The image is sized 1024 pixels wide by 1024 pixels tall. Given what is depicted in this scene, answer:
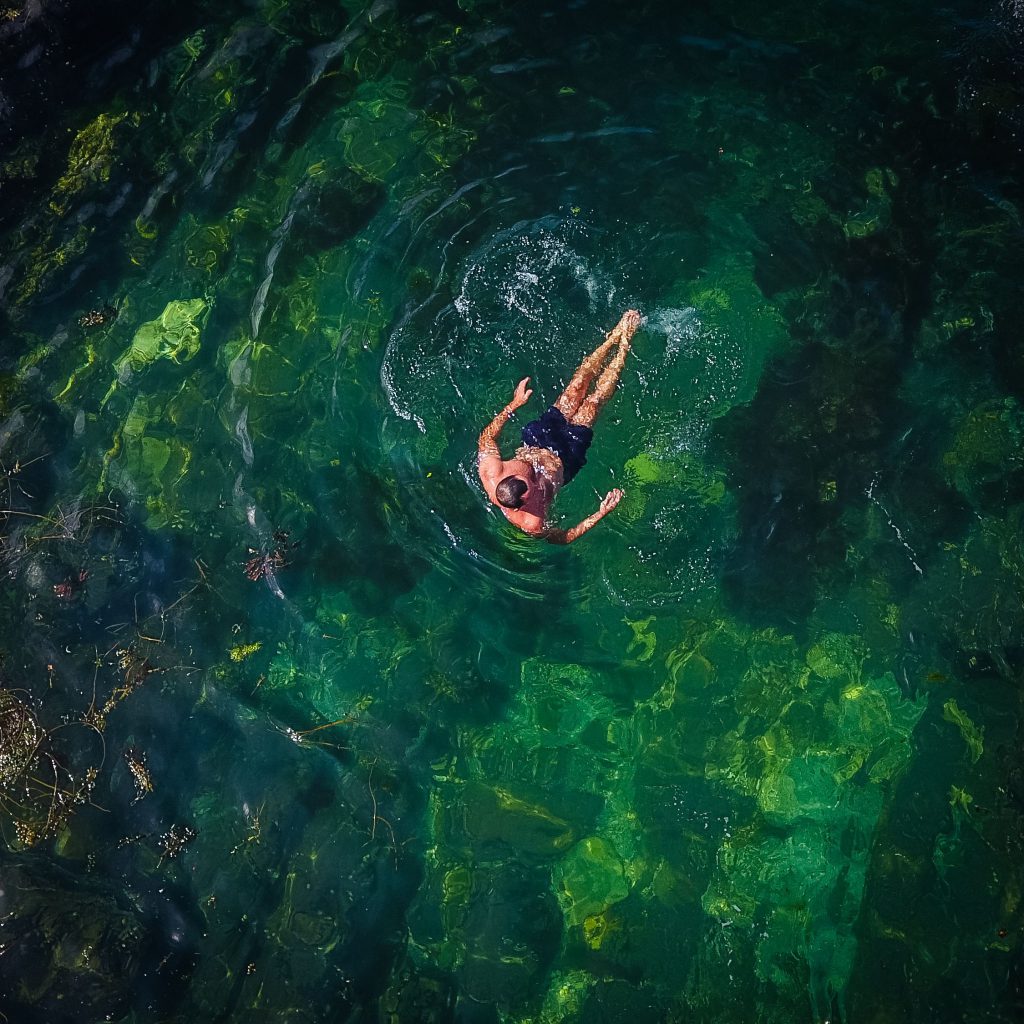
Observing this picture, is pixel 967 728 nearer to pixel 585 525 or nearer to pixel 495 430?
pixel 585 525

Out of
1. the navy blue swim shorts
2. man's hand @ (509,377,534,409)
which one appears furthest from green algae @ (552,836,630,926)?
man's hand @ (509,377,534,409)

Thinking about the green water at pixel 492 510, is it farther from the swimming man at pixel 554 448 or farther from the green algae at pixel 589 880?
the swimming man at pixel 554 448

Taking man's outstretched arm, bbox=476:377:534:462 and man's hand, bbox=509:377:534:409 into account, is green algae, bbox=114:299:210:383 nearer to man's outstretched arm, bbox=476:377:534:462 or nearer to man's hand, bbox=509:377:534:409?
man's outstretched arm, bbox=476:377:534:462

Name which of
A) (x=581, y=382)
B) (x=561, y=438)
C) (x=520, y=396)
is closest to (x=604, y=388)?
(x=581, y=382)

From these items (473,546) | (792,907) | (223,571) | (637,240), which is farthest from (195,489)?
(792,907)

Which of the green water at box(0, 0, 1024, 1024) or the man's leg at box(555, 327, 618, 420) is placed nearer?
the man's leg at box(555, 327, 618, 420)

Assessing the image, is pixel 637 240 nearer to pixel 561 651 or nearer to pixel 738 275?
pixel 738 275
